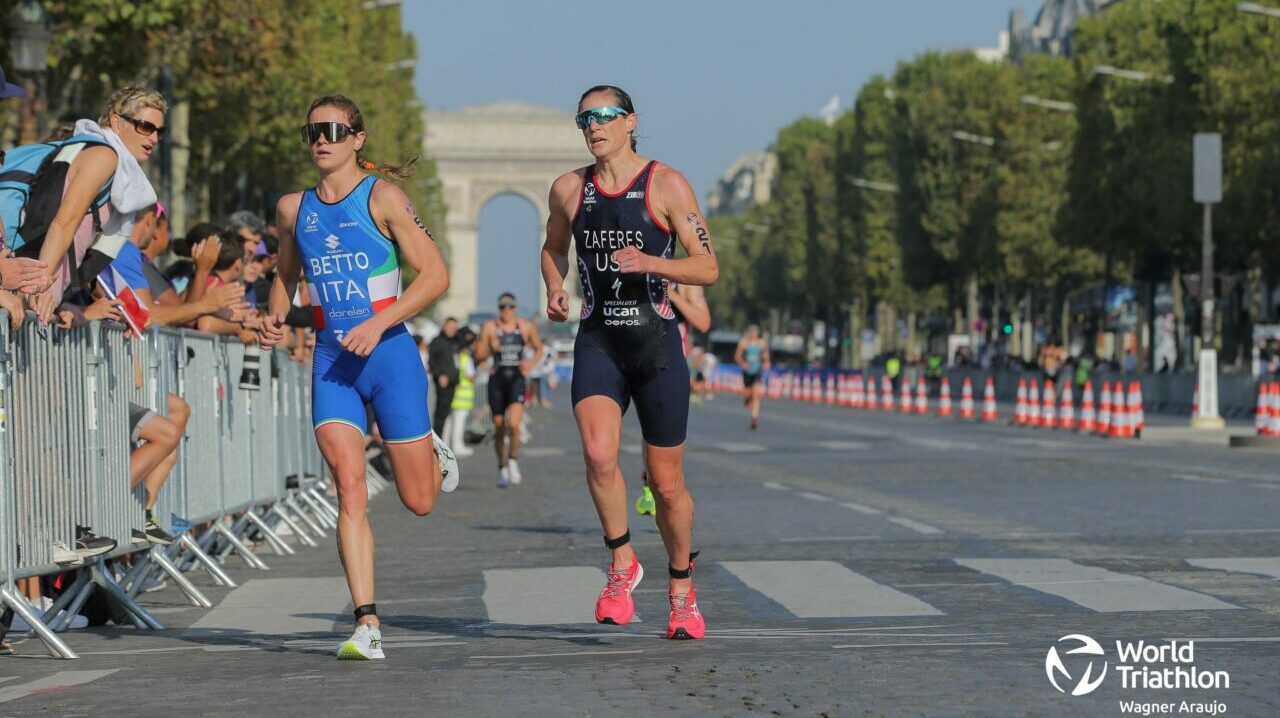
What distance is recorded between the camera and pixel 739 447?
110 feet

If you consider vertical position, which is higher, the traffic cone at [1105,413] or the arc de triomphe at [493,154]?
the arc de triomphe at [493,154]

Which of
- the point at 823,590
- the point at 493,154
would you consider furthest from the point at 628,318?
the point at 493,154

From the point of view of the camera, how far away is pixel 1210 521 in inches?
640

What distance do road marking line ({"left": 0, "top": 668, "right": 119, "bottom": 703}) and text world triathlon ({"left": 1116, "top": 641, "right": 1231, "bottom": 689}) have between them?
123 inches

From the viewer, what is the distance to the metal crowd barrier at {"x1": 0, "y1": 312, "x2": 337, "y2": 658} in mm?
9555

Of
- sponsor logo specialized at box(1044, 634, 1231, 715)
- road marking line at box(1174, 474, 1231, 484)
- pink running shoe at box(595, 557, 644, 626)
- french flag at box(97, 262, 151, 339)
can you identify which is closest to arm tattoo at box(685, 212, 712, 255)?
pink running shoe at box(595, 557, 644, 626)

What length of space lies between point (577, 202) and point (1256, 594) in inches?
130

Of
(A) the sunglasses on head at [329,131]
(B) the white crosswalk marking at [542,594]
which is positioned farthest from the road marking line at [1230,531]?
(A) the sunglasses on head at [329,131]

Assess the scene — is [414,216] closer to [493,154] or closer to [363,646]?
[363,646]

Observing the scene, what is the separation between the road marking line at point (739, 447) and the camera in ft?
105

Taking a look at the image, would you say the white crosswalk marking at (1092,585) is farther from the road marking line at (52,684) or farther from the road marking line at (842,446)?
the road marking line at (842,446)

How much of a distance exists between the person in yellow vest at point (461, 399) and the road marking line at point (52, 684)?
69.8 feet

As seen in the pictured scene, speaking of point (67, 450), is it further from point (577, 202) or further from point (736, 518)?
point (736, 518)

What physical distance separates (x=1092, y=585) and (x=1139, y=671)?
12.3ft
